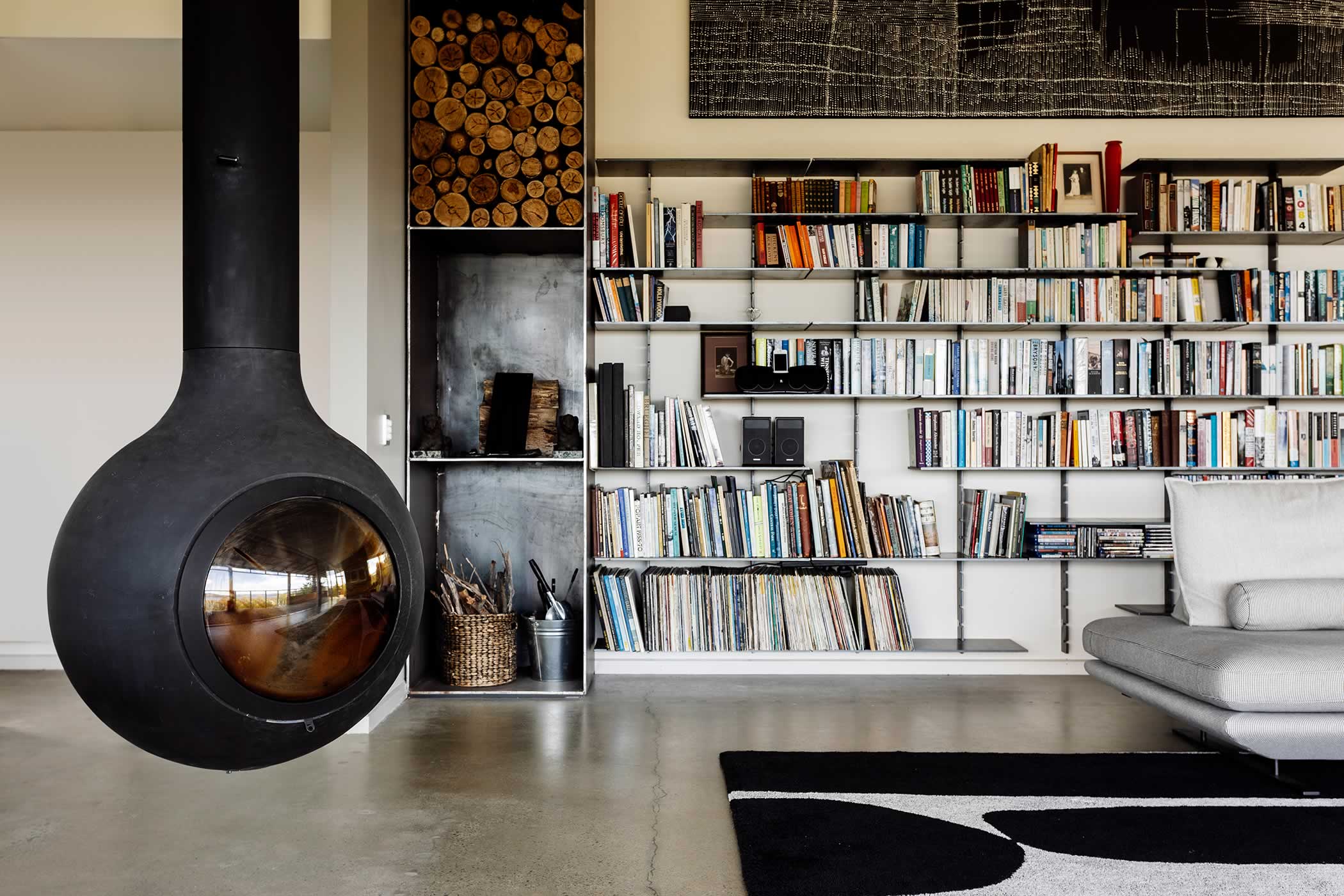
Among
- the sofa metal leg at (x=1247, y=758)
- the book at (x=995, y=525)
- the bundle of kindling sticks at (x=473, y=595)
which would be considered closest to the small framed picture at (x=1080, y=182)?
the book at (x=995, y=525)

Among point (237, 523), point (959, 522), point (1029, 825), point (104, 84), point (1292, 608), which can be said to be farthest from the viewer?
point (959, 522)

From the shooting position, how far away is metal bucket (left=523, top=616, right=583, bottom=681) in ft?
13.2

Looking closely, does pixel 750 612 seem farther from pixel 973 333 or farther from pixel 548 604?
pixel 973 333

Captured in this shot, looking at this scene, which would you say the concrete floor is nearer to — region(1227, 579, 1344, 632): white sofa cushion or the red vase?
region(1227, 579, 1344, 632): white sofa cushion

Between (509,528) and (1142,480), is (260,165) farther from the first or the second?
(1142,480)

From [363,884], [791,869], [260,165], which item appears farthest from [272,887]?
[260,165]

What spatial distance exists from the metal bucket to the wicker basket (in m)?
0.12

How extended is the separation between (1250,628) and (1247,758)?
0.42 meters

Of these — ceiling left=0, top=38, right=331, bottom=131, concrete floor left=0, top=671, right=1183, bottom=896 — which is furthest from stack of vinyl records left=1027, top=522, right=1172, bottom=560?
ceiling left=0, top=38, right=331, bottom=131

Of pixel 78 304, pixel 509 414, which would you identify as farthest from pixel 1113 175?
pixel 78 304

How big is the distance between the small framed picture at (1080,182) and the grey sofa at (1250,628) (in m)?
1.57

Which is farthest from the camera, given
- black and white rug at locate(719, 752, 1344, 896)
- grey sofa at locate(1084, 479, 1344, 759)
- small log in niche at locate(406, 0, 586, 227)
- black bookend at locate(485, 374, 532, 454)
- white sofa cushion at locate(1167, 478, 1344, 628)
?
black bookend at locate(485, 374, 532, 454)

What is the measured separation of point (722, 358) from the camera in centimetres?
440

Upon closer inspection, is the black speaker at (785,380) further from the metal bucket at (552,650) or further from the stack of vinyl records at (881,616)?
the metal bucket at (552,650)
